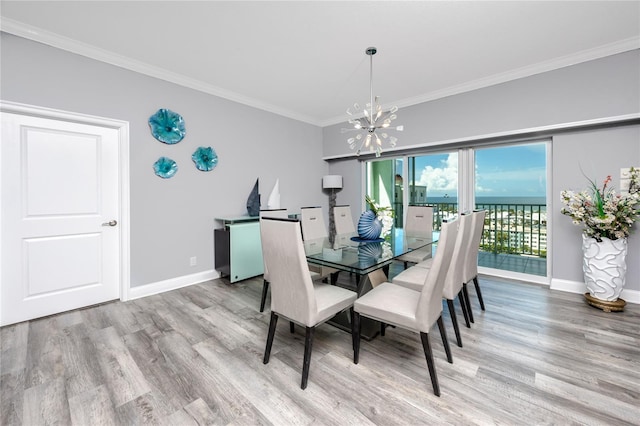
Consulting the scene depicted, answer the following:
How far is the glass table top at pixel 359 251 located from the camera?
1890 millimetres

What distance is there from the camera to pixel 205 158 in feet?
11.5

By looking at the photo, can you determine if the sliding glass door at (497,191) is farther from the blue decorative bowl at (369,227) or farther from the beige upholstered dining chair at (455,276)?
the beige upholstered dining chair at (455,276)

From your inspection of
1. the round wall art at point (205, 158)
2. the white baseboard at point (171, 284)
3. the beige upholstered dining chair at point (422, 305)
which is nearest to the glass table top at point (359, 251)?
the beige upholstered dining chair at point (422, 305)

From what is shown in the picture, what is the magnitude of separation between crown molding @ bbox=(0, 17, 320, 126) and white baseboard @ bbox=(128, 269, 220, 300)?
244 centimetres

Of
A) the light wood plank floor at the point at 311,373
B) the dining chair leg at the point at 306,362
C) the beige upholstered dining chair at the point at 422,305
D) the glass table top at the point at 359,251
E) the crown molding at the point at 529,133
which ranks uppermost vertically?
the crown molding at the point at 529,133

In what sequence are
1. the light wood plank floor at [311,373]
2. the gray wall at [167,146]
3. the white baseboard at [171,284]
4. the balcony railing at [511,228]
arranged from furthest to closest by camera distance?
the balcony railing at [511,228] < the white baseboard at [171,284] < the gray wall at [167,146] < the light wood plank floor at [311,373]

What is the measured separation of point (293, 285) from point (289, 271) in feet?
0.31

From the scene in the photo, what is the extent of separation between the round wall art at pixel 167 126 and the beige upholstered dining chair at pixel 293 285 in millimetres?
2188

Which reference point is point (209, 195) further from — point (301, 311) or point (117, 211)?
point (301, 311)

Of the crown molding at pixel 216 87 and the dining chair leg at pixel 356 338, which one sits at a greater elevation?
the crown molding at pixel 216 87

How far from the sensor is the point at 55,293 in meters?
2.61

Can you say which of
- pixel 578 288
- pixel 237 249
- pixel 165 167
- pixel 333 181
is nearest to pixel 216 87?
pixel 165 167

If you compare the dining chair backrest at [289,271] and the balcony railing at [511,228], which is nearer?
the dining chair backrest at [289,271]

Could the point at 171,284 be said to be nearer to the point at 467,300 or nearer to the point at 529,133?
the point at 467,300
